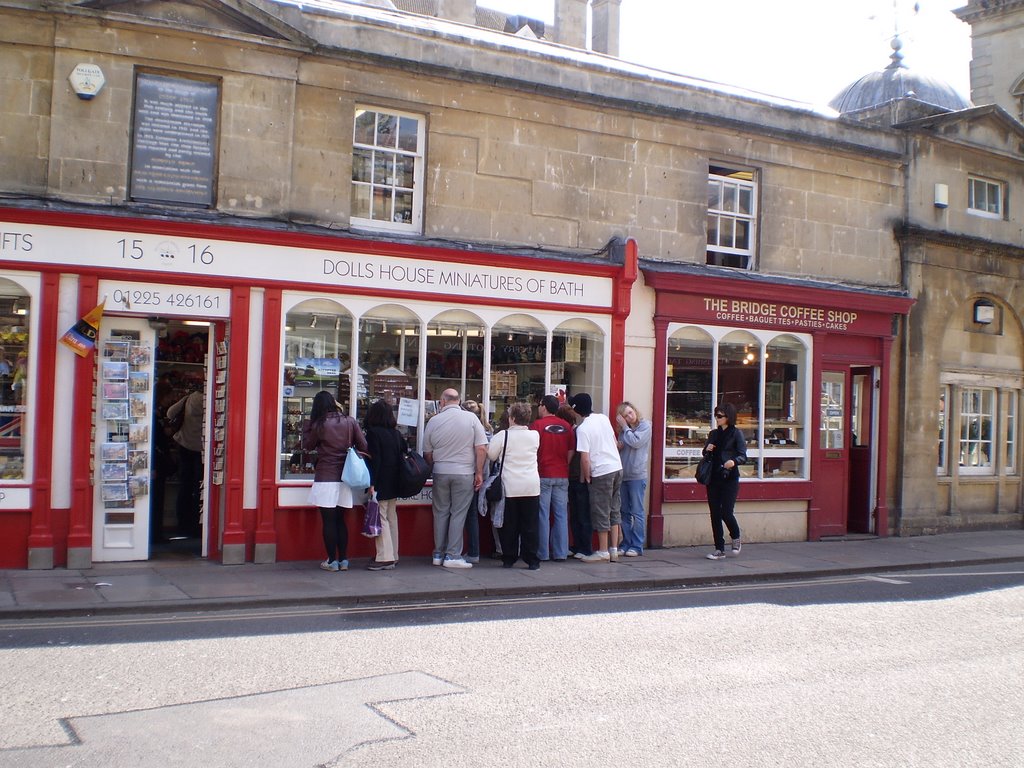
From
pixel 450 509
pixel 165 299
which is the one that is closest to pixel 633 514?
pixel 450 509

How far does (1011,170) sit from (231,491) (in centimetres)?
1472

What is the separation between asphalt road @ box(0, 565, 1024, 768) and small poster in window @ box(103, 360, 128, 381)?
10.6ft

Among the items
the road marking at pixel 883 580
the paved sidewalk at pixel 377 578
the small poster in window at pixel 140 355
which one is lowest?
the road marking at pixel 883 580

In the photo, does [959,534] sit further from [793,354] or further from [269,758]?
[269,758]

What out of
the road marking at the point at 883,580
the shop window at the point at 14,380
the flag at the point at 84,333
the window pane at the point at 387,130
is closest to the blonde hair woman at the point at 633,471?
the road marking at the point at 883,580

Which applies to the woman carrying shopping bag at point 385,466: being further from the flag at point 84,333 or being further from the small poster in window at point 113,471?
the flag at point 84,333

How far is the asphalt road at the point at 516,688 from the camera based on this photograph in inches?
205

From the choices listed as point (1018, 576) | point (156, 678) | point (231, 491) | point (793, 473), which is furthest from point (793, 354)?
point (156, 678)

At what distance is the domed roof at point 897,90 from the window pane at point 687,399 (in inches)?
267

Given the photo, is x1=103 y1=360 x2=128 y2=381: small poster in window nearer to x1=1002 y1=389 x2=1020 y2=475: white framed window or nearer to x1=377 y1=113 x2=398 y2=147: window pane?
x1=377 y1=113 x2=398 y2=147: window pane

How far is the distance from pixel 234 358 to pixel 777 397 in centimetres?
806

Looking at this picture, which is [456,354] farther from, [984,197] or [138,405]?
[984,197]

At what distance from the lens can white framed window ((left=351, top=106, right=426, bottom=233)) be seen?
11.9 metres

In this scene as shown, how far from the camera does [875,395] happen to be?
15.9m
